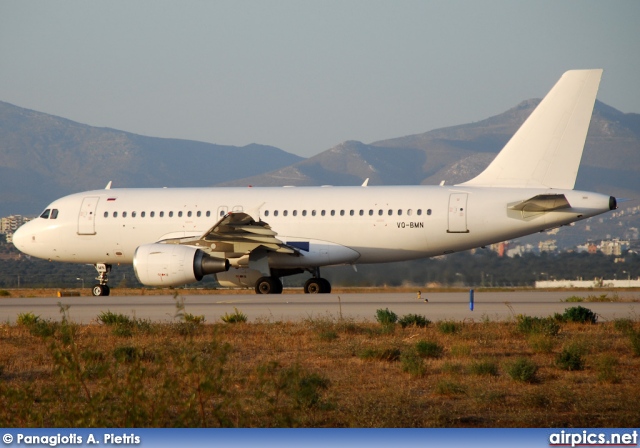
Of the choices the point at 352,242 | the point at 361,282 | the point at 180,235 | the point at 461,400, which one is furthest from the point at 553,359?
the point at 361,282

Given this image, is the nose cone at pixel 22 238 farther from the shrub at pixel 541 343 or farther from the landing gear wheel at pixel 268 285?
the shrub at pixel 541 343

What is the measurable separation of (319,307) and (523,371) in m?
11.3

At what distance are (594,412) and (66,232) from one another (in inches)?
943

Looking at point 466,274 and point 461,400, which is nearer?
point 461,400

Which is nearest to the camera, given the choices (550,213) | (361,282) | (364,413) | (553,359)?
(364,413)

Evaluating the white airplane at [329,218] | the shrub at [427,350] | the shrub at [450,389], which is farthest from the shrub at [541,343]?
the white airplane at [329,218]

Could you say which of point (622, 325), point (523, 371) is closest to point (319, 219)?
point (622, 325)

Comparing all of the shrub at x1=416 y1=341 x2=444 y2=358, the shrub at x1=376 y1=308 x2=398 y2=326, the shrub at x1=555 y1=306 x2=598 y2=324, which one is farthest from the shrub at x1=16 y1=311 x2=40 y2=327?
the shrub at x1=555 y1=306 x2=598 y2=324

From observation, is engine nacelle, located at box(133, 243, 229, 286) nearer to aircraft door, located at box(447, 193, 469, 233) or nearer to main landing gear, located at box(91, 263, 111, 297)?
main landing gear, located at box(91, 263, 111, 297)

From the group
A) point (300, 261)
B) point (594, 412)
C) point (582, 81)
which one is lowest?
point (594, 412)

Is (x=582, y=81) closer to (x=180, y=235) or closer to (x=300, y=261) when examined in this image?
(x=300, y=261)

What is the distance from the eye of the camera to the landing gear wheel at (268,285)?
93.6ft

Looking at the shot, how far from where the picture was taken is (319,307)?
22594 mm

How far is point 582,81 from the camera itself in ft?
86.8
